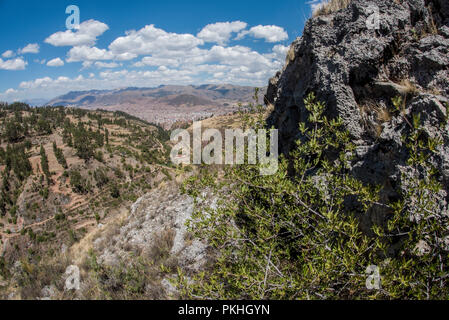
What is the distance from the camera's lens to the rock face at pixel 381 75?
3.10 metres

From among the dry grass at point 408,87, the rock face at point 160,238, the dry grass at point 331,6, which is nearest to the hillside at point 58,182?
the rock face at point 160,238

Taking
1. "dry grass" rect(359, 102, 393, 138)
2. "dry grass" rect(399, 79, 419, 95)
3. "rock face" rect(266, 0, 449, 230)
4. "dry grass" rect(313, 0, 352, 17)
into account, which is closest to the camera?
"rock face" rect(266, 0, 449, 230)

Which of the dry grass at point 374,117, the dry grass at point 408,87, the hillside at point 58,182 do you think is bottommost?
the hillside at point 58,182

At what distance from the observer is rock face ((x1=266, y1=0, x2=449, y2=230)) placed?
3096mm

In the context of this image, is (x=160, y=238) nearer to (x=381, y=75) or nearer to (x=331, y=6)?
(x=381, y=75)

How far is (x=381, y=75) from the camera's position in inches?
162

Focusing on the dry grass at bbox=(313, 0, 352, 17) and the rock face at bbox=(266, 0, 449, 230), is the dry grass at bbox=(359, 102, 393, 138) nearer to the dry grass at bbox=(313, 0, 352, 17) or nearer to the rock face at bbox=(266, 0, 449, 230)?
the rock face at bbox=(266, 0, 449, 230)

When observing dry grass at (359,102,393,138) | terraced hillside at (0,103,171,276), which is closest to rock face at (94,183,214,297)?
dry grass at (359,102,393,138)

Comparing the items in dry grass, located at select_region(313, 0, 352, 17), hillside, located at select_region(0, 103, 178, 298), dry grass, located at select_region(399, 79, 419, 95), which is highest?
dry grass, located at select_region(313, 0, 352, 17)

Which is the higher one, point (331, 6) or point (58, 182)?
point (331, 6)

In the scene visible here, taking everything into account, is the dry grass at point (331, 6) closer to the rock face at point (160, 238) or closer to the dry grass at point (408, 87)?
the dry grass at point (408, 87)

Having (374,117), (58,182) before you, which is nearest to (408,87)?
(374,117)
